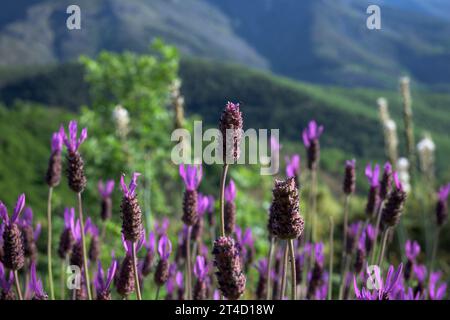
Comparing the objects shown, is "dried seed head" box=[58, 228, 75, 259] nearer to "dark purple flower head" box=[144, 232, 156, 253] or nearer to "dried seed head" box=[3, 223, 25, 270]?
"dark purple flower head" box=[144, 232, 156, 253]

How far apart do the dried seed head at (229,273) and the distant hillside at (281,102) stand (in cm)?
11385

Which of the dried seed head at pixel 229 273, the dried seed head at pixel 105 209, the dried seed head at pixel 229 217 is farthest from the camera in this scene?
the dried seed head at pixel 105 209

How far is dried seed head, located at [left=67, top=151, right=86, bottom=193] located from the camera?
7.00ft

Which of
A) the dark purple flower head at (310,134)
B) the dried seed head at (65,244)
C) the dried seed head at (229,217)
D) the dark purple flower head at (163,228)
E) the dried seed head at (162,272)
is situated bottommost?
the dried seed head at (162,272)

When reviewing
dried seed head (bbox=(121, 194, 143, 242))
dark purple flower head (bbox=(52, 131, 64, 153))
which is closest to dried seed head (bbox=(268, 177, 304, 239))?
dried seed head (bbox=(121, 194, 143, 242))

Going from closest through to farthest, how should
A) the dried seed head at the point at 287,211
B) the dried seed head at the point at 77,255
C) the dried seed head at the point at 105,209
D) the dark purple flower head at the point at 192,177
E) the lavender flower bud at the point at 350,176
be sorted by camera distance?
the dried seed head at the point at 287,211, the dark purple flower head at the point at 192,177, the dried seed head at the point at 77,255, the lavender flower bud at the point at 350,176, the dried seed head at the point at 105,209

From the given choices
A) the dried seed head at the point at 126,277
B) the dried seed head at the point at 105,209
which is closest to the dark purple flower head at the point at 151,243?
the dried seed head at the point at 126,277

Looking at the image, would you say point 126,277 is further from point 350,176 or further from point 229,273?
point 350,176

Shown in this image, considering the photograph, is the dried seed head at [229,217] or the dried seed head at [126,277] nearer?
the dried seed head at [126,277]

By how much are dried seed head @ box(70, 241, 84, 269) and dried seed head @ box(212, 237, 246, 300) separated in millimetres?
1089

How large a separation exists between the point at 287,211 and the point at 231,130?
0.30 meters

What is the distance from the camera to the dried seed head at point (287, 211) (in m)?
1.59

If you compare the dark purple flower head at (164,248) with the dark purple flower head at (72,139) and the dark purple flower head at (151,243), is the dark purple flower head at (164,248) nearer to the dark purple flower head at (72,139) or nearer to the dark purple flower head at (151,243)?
the dark purple flower head at (151,243)

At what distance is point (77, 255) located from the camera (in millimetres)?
2395
